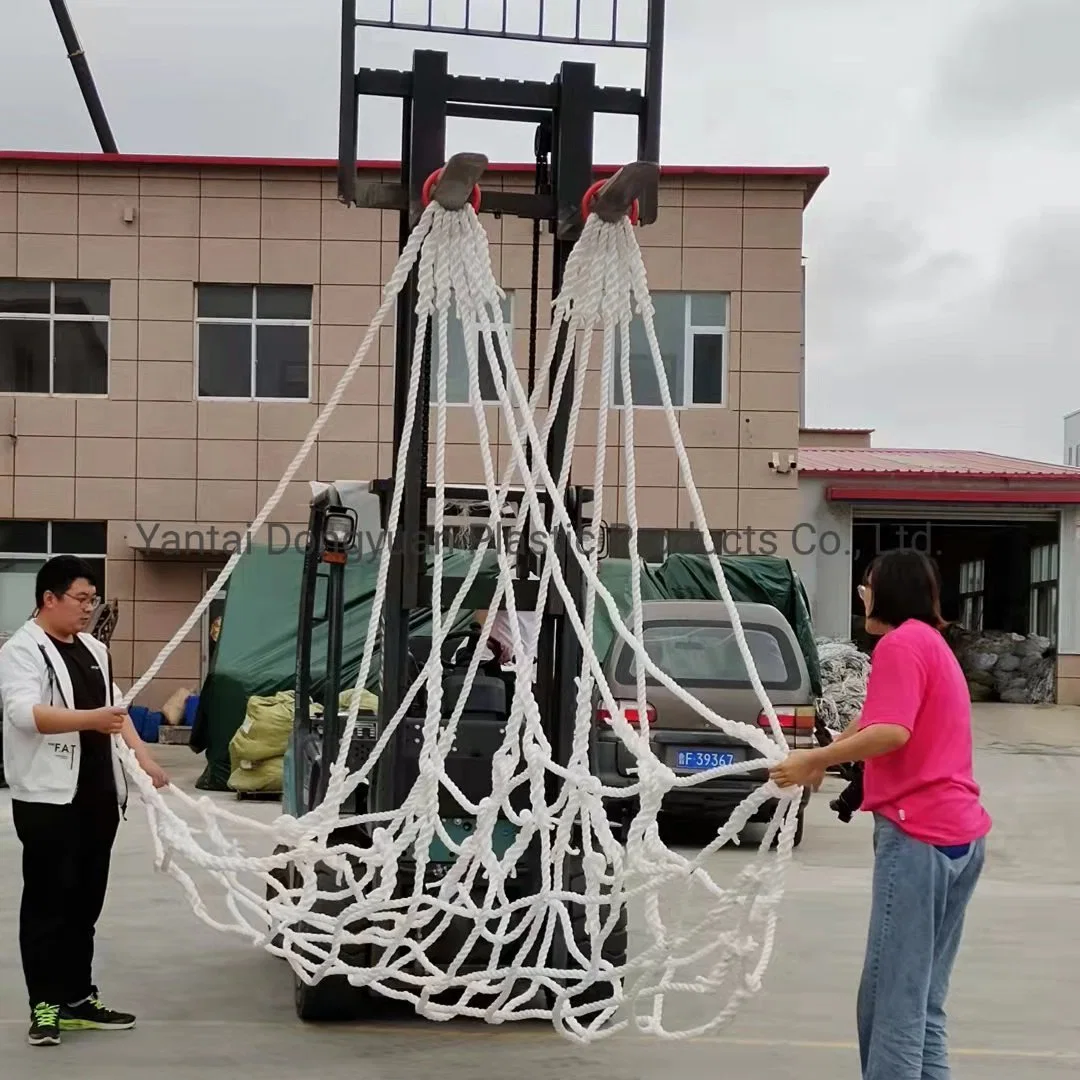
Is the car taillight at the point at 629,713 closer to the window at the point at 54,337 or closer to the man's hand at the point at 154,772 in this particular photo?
the man's hand at the point at 154,772

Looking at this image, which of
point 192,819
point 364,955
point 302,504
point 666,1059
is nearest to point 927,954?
point 666,1059

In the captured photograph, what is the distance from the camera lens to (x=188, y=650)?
19375 mm

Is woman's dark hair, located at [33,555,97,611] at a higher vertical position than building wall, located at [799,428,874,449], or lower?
lower

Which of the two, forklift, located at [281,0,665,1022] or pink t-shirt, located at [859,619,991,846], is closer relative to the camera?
pink t-shirt, located at [859,619,991,846]

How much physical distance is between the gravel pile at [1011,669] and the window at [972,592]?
6199 mm

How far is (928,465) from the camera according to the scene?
86.8ft

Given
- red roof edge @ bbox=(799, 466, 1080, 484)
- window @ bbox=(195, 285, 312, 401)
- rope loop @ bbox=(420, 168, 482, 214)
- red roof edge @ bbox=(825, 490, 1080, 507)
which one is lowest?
red roof edge @ bbox=(825, 490, 1080, 507)

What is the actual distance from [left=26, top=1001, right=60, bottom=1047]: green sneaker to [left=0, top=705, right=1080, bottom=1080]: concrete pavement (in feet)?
0.13

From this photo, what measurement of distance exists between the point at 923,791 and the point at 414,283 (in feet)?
8.04

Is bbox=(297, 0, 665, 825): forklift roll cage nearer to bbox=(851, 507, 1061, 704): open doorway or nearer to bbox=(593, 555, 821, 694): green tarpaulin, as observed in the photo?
bbox=(593, 555, 821, 694): green tarpaulin

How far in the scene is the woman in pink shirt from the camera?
174 inches

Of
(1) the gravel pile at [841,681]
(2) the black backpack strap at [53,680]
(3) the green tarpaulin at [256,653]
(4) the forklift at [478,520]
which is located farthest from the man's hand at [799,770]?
(1) the gravel pile at [841,681]

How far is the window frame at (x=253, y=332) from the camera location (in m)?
19.6

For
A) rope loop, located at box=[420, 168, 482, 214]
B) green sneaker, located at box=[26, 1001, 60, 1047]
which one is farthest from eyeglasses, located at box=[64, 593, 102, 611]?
rope loop, located at box=[420, 168, 482, 214]
